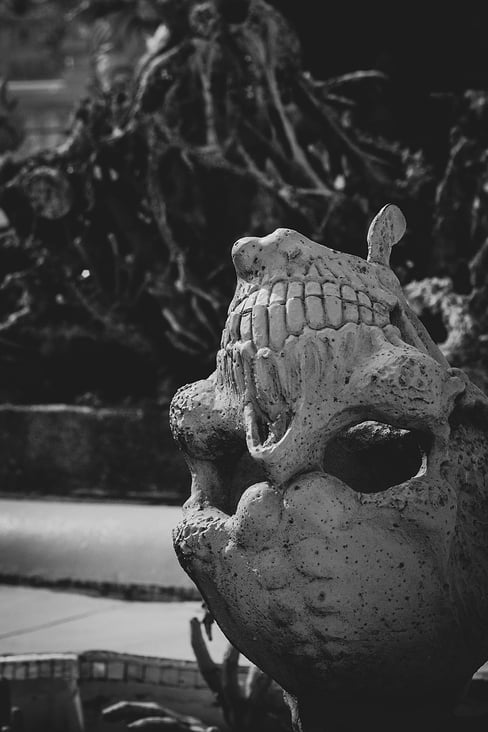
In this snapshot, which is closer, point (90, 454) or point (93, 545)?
point (93, 545)

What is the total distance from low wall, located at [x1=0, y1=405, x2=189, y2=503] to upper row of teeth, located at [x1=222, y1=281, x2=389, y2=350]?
3500 mm

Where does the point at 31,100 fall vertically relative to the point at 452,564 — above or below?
below

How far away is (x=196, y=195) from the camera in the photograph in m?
6.40

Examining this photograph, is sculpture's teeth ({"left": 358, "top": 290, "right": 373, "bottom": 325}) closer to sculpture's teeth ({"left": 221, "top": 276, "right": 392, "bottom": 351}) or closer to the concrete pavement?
sculpture's teeth ({"left": 221, "top": 276, "right": 392, "bottom": 351})

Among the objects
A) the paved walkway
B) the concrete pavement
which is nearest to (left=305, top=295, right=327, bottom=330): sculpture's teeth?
the paved walkway

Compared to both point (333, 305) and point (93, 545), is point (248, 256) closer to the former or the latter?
point (333, 305)

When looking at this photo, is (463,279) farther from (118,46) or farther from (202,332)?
(118,46)

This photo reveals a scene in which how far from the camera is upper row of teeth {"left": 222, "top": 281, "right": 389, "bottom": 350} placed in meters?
2.53

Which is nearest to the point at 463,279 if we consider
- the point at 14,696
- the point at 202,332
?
the point at 202,332

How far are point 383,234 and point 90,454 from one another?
3916 millimetres

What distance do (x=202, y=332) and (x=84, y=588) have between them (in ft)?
5.25

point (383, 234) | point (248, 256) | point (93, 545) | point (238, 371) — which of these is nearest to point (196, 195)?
point (93, 545)

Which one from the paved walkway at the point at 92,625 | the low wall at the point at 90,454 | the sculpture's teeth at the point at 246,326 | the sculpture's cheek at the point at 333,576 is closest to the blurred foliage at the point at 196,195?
the low wall at the point at 90,454

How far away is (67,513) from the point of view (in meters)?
5.48
